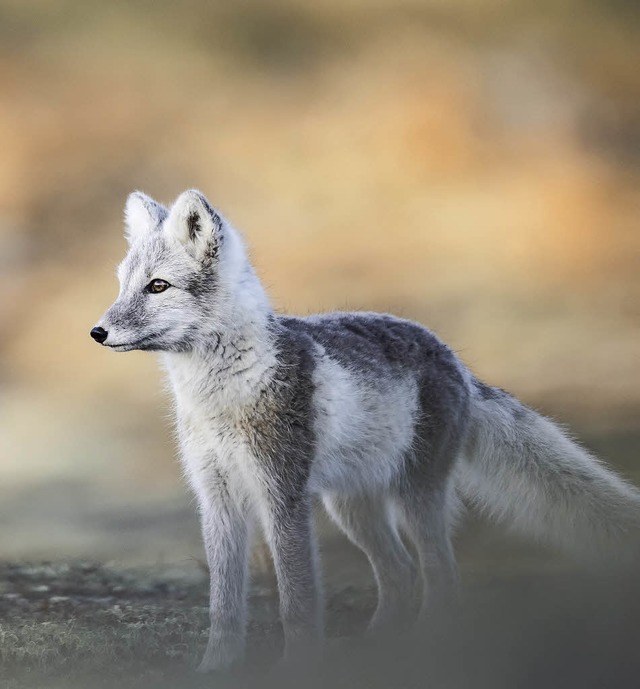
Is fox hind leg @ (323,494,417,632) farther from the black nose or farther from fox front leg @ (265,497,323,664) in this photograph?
the black nose

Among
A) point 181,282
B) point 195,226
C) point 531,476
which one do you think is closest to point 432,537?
point 531,476

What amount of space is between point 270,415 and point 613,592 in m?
1.84

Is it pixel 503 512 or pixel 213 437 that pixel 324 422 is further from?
pixel 503 512

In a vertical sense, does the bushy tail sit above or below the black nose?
below

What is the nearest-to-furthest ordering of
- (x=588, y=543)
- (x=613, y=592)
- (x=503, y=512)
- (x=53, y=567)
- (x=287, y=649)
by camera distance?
(x=613, y=592)
(x=287, y=649)
(x=588, y=543)
(x=503, y=512)
(x=53, y=567)

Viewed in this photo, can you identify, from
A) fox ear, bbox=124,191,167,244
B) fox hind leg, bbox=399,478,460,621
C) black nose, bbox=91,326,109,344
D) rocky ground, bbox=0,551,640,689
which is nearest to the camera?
rocky ground, bbox=0,551,640,689

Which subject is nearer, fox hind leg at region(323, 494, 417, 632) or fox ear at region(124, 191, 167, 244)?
fox ear at region(124, 191, 167, 244)

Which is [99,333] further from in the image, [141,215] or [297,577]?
[297,577]

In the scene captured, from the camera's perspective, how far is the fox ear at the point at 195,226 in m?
4.11

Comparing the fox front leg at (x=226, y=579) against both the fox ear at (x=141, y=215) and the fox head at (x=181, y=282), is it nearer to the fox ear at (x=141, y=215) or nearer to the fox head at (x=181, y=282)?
the fox head at (x=181, y=282)

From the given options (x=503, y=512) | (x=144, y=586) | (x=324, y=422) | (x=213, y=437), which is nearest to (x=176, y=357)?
(x=213, y=437)

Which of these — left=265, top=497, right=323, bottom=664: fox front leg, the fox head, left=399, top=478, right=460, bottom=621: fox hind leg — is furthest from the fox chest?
left=399, top=478, right=460, bottom=621: fox hind leg

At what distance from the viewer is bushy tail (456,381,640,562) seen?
4.88 m

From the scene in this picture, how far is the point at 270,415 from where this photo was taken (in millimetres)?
4180
